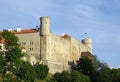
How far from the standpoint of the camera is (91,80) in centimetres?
9444

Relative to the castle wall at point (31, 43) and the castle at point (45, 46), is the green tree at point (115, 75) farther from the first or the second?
the castle wall at point (31, 43)

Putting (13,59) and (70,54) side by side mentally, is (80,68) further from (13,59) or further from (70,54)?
(13,59)

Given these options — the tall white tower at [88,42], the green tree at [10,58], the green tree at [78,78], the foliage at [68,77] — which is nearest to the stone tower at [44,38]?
the foliage at [68,77]

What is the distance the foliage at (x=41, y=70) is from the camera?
8338 cm

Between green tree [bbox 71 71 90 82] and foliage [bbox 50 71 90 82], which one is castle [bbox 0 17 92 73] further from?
green tree [bbox 71 71 90 82]

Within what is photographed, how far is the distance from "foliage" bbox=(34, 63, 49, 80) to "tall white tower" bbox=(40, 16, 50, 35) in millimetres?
10510

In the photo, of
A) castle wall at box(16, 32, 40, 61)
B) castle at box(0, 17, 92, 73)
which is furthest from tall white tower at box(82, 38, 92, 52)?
castle wall at box(16, 32, 40, 61)

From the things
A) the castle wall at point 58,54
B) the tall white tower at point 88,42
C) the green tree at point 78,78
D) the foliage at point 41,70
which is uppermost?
the tall white tower at point 88,42

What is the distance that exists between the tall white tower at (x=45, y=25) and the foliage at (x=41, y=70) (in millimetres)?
→ 10510

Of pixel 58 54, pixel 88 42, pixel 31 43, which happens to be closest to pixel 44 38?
pixel 31 43

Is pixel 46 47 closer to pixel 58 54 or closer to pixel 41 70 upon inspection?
pixel 58 54

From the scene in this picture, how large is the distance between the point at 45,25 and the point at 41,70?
14.8 m

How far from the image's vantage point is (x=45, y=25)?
9638 centimetres

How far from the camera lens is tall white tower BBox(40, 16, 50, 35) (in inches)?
3762
